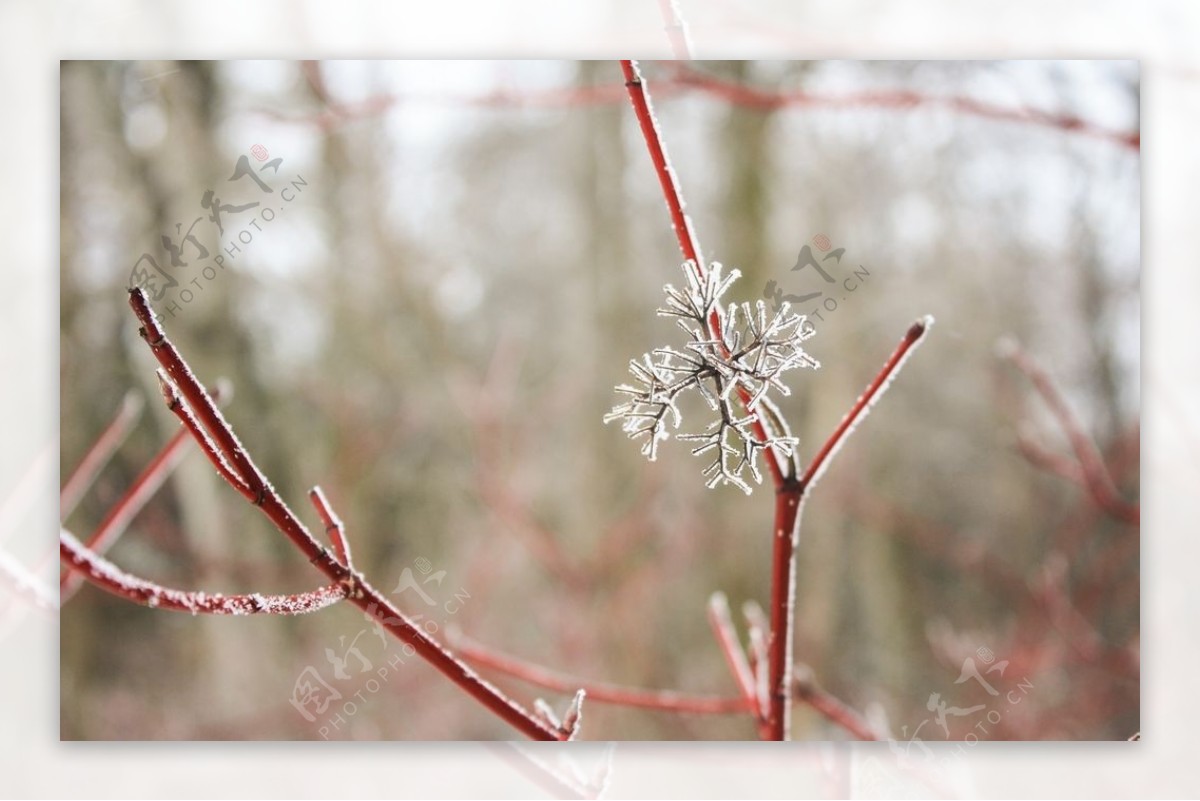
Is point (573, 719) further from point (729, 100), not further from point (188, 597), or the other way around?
point (729, 100)

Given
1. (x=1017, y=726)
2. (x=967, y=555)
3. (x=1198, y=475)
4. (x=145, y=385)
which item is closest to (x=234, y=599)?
(x=1198, y=475)

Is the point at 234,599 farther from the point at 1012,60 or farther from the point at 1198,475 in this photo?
the point at 1198,475

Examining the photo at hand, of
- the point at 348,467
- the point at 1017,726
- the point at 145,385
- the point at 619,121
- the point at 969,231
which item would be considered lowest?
the point at 1017,726

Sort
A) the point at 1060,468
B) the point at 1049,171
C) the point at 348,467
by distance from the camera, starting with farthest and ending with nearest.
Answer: the point at 348,467
the point at 1049,171
the point at 1060,468

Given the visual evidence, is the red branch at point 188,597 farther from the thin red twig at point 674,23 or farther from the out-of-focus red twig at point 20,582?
the thin red twig at point 674,23

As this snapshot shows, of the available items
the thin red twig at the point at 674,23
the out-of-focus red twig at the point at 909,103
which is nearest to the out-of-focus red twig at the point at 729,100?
the out-of-focus red twig at the point at 909,103

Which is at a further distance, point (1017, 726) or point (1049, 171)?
point (1017, 726)

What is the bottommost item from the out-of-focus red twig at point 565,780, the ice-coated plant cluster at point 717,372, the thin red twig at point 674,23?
the out-of-focus red twig at point 565,780
